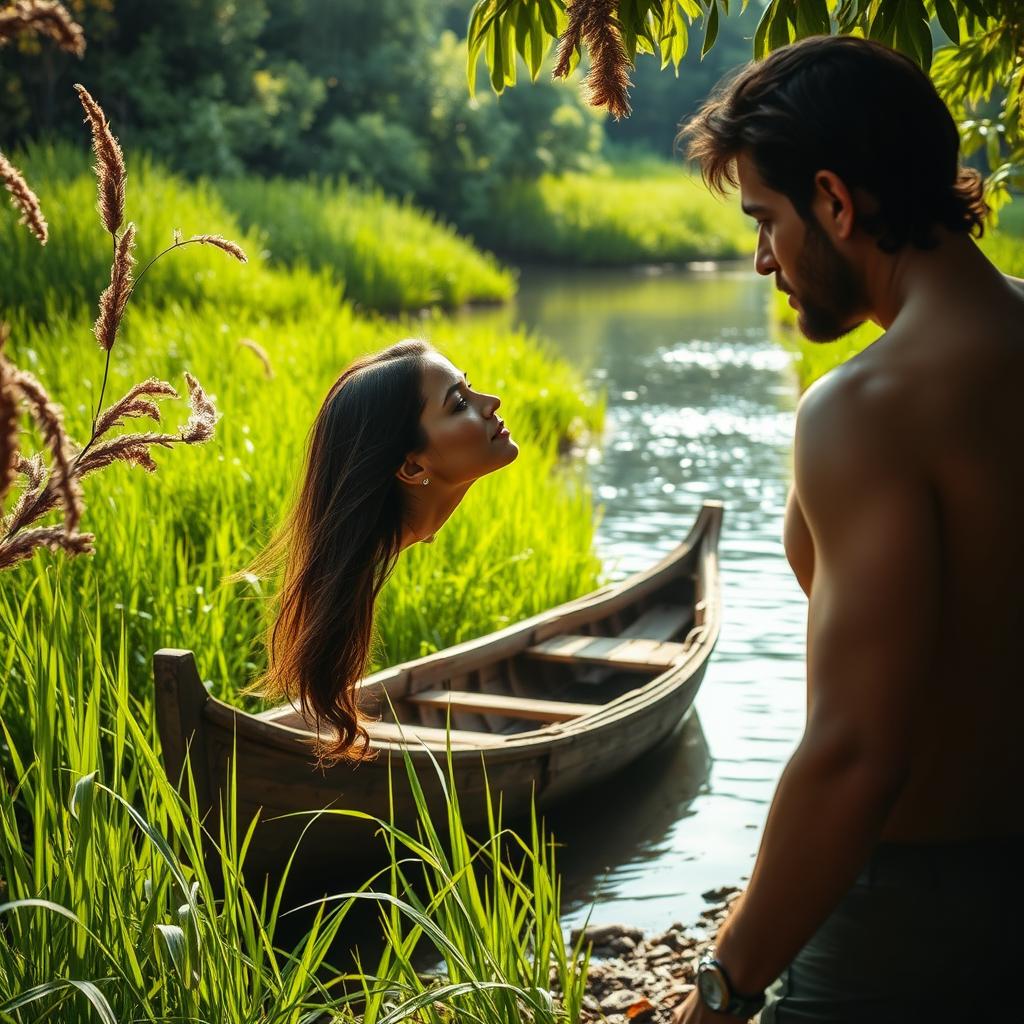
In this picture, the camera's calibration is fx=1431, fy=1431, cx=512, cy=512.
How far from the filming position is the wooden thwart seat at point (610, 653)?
533 cm

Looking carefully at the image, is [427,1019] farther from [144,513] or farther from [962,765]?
[144,513]

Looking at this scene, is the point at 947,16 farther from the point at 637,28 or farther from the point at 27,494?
the point at 27,494

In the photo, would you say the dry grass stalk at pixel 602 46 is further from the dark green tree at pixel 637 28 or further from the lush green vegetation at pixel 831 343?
the lush green vegetation at pixel 831 343

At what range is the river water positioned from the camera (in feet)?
15.6

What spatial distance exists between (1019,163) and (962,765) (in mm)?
2735

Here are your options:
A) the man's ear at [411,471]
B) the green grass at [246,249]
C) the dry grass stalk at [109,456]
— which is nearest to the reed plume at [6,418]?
the dry grass stalk at [109,456]

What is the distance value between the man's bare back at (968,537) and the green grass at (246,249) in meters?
9.25

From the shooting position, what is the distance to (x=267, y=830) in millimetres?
3703

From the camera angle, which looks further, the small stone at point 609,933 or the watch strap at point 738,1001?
the small stone at point 609,933

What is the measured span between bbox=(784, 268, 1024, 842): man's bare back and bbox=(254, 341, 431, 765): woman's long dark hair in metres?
1.28

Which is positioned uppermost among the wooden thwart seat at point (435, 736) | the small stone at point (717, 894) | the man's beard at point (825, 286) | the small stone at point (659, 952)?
the man's beard at point (825, 286)

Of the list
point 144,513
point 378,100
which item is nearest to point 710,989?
point 144,513

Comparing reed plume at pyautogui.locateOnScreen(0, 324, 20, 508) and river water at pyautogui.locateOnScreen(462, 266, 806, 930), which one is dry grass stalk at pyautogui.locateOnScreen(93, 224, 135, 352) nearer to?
reed plume at pyautogui.locateOnScreen(0, 324, 20, 508)

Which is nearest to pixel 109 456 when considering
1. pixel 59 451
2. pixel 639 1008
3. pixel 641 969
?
pixel 59 451
